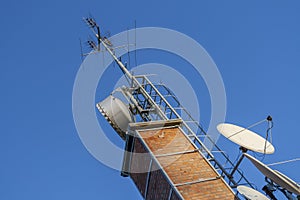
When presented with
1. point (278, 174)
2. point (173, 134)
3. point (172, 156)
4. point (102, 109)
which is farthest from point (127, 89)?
point (278, 174)

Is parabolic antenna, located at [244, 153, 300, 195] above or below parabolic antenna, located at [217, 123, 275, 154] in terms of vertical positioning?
below

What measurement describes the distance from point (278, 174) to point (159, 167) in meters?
4.53

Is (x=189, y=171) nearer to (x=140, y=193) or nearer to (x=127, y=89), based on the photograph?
(x=140, y=193)

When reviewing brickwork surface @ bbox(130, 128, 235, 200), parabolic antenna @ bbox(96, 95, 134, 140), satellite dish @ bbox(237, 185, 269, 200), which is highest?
parabolic antenna @ bbox(96, 95, 134, 140)

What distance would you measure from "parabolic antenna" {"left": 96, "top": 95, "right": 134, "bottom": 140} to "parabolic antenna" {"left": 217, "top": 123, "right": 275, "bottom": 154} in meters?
5.01

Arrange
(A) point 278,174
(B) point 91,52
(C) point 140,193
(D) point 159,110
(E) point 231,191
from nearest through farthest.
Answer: (A) point 278,174, (E) point 231,191, (C) point 140,193, (D) point 159,110, (B) point 91,52

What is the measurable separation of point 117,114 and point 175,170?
5.19 meters

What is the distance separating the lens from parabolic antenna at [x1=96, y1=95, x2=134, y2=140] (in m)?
19.7

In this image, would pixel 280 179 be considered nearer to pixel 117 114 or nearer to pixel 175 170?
pixel 175 170

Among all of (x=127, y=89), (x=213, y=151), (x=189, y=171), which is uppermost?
(x=127, y=89)

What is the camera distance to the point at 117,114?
1970 cm

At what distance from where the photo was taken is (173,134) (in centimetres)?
1788

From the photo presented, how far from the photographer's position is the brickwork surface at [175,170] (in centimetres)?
1461

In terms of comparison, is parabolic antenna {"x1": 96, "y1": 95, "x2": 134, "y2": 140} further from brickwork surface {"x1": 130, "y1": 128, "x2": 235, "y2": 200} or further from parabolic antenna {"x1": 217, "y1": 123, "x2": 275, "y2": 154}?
parabolic antenna {"x1": 217, "y1": 123, "x2": 275, "y2": 154}
